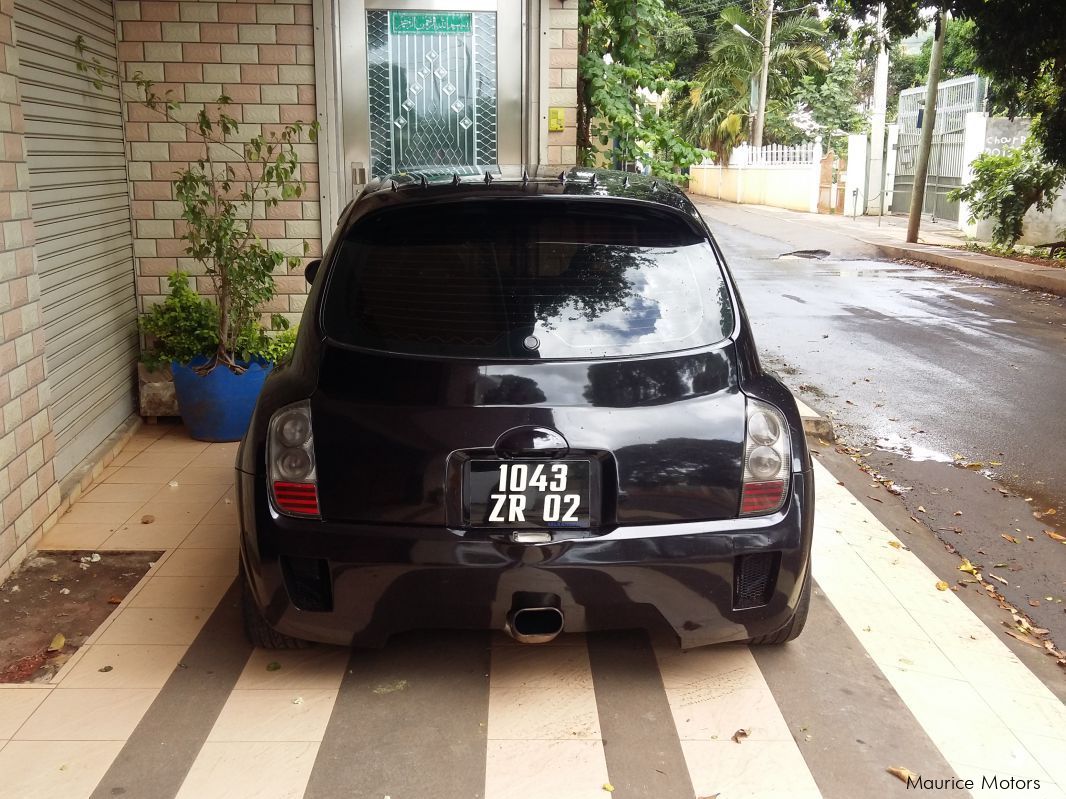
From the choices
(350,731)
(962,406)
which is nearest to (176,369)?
(350,731)

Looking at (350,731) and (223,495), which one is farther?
(223,495)

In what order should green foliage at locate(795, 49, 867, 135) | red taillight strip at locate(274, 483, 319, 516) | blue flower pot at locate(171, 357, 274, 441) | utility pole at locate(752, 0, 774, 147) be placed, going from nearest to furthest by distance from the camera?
1. red taillight strip at locate(274, 483, 319, 516)
2. blue flower pot at locate(171, 357, 274, 441)
3. utility pole at locate(752, 0, 774, 147)
4. green foliage at locate(795, 49, 867, 135)

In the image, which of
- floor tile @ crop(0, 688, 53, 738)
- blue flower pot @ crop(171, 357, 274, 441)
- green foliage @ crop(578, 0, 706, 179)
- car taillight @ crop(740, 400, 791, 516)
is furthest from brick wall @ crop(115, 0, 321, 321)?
car taillight @ crop(740, 400, 791, 516)

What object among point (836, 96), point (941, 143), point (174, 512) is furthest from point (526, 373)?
point (836, 96)

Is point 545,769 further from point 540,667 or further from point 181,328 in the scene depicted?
point 181,328

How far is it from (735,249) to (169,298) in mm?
15357

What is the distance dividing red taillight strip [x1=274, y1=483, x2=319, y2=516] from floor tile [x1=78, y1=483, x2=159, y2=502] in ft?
8.32

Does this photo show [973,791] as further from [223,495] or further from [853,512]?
[223,495]

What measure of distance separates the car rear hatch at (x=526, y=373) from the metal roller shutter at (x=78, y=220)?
269 cm

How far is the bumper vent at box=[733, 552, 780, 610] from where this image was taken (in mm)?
3234

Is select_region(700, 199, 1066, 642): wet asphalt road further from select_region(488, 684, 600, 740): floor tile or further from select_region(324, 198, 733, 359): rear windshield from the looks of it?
select_region(324, 198, 733, 359): rear windshield

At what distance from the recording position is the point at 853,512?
544 cm

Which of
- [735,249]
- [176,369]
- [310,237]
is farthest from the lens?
[735,249]

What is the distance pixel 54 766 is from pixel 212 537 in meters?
1.91
